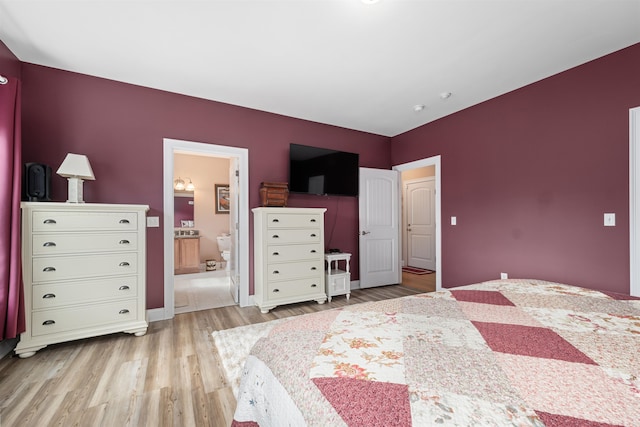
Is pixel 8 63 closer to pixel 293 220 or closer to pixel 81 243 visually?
pixel 81 243

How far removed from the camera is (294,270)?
335 centimetres

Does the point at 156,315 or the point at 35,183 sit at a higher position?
the point at 35,183

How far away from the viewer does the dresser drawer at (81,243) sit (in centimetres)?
219

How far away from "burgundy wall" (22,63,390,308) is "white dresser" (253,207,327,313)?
36cm

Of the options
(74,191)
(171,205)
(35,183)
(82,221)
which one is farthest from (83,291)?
(171,205)

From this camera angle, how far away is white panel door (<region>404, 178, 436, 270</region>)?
5.91m

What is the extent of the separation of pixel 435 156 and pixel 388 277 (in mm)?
2022

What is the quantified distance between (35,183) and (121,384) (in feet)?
5.97

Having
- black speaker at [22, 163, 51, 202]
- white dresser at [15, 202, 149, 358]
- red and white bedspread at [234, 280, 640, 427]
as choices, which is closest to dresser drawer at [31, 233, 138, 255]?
white dresser at [15, 202, 149, 358]

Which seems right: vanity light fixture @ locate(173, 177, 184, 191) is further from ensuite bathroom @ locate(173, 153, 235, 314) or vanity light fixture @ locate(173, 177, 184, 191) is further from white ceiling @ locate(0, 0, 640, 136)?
white ceiling @ locate(0, 0, 640, 136)

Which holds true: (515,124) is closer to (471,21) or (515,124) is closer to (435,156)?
(435,156)

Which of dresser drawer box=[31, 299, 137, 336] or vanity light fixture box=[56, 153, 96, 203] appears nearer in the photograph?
dresser drawer box=[31, 299, 137, 336]

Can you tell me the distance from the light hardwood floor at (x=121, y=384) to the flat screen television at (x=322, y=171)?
81.8 inches

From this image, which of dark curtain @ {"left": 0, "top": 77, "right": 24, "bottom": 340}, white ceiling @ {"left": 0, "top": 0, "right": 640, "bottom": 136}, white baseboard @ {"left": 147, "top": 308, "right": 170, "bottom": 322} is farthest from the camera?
white baseboard @ {"left": 147, "top": 308, "right": 170, "bottom": 322}
